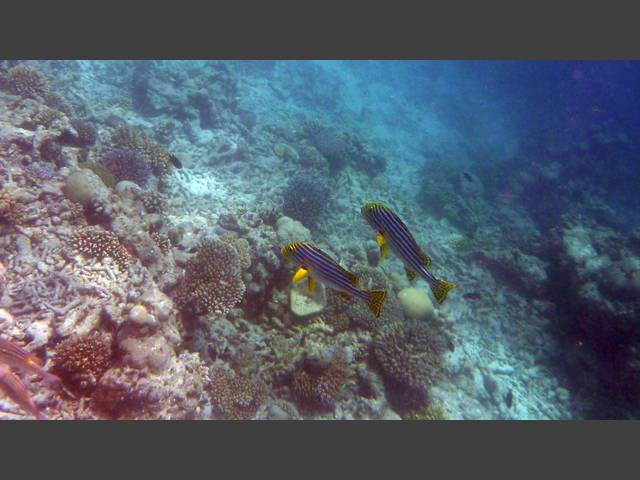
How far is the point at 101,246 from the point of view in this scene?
479cm

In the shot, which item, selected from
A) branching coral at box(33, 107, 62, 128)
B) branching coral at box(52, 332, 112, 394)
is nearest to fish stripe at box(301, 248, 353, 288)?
branching coral at box(52, 332, 112, 394)

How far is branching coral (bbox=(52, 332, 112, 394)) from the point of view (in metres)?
3.80

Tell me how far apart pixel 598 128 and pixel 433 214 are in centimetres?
1847

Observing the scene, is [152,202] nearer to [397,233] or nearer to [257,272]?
[257,272]

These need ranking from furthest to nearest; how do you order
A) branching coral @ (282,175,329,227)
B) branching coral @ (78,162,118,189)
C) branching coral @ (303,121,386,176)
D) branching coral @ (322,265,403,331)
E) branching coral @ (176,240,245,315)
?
1. branching coral @ (303,121,386,176)
2. branching coral @ (282,175,329,227)
3. branching coral @ (78,162,118,189)
4. branching coral @ (322,265,403,331)
5. branching coral @ (176,240,245,315)

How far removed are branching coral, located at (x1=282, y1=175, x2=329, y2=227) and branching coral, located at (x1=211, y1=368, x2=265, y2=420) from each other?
5.21 metres

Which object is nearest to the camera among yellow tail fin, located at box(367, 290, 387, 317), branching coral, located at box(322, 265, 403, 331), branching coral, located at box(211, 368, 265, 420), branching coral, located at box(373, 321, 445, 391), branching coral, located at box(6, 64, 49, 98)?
yellow tail fin, located at box(367, 290, 387, 317)

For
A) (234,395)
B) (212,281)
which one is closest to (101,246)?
(212,281)

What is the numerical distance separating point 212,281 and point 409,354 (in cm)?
376

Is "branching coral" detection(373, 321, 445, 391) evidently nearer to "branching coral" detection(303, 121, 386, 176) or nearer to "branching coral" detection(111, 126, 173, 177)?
"branching coral" detection(111, 126, 173, 177)

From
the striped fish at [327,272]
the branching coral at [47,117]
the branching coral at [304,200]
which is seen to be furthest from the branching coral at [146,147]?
the striped fish at [327,272]

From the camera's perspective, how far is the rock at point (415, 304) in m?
7.48

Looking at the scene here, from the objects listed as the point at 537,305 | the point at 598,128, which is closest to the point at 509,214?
the point at 537,305

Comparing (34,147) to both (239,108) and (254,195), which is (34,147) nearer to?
(254,195)
